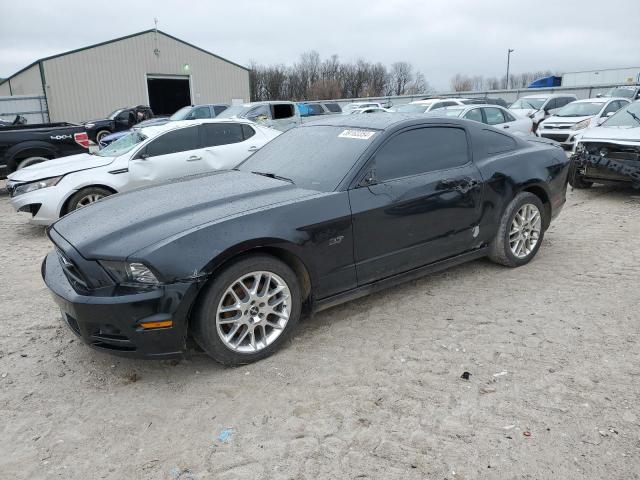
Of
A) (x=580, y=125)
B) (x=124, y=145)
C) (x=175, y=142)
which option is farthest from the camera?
(x=580, y=125)

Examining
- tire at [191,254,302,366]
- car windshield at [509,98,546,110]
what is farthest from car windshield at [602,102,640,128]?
car windshield at [509,98,546,110]

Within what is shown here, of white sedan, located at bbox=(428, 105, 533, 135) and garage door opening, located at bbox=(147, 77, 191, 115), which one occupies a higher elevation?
garage door opening, located at bbox=(147, 77, 191, 115)

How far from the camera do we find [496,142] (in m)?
4.88

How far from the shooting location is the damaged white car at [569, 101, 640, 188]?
25.2 feet

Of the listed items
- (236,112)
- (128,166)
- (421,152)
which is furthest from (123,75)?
(421,152)

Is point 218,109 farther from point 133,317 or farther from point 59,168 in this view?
point 133,317

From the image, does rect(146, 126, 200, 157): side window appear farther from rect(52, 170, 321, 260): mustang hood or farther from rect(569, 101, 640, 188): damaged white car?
rect(569, 101, 640, 188): damaged white car

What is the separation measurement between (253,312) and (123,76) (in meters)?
32.7

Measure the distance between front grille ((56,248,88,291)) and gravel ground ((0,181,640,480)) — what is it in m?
0.66

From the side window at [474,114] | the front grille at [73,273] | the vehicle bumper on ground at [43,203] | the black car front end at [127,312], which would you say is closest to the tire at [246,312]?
the black car front end at [127,312]

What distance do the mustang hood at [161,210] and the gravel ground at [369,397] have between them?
35.2 inches

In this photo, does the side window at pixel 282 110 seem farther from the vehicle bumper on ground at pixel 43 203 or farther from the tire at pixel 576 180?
the vehicle bumper on ground at pixel 43 203

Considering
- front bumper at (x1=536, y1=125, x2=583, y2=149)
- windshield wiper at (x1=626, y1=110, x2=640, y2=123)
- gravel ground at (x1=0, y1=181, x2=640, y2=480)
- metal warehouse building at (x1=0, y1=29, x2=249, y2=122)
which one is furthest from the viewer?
metal warehouse building at (x1=0, y1=29, x2=249, y2=122)

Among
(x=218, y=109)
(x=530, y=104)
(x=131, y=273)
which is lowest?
(x=131, y=273)
